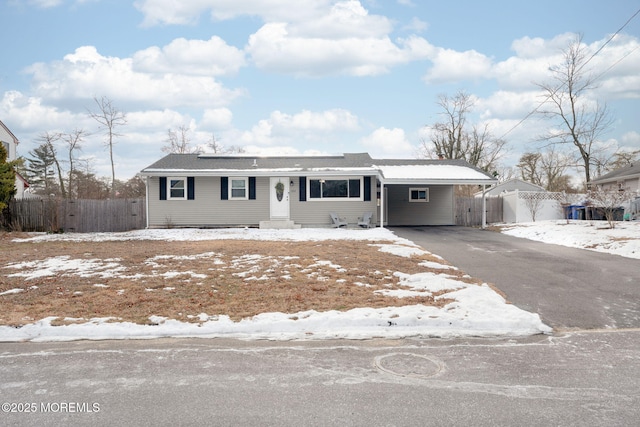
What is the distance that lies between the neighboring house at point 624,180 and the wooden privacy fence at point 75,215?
26.9m

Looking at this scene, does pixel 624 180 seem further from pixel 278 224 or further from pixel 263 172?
pixel 263 172

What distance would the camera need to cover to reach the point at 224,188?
60.8ft

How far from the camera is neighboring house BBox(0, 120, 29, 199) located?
2712cm

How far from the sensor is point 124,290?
6.55 metres

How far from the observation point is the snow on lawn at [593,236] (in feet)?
35.6

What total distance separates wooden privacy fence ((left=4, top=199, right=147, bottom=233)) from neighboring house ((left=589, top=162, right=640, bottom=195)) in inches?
1057

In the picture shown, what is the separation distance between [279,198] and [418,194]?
24.7 ft

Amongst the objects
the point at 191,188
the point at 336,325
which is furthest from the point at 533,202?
the point at 336,325

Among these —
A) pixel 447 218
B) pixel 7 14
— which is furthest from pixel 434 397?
pixel 7 14

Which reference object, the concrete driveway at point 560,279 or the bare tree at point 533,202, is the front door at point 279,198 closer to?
the concrete driveway at point 560,279

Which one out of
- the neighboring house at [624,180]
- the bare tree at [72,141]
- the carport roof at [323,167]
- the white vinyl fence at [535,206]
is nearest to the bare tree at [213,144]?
the bare tree at [72,141]

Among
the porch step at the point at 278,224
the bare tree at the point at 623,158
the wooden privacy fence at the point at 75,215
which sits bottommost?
the porch step at the point at 278,224

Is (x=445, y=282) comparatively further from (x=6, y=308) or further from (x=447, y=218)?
(x=447, y=218)

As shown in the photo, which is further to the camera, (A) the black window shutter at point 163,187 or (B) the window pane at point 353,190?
(B) the window pane at point 353,190
